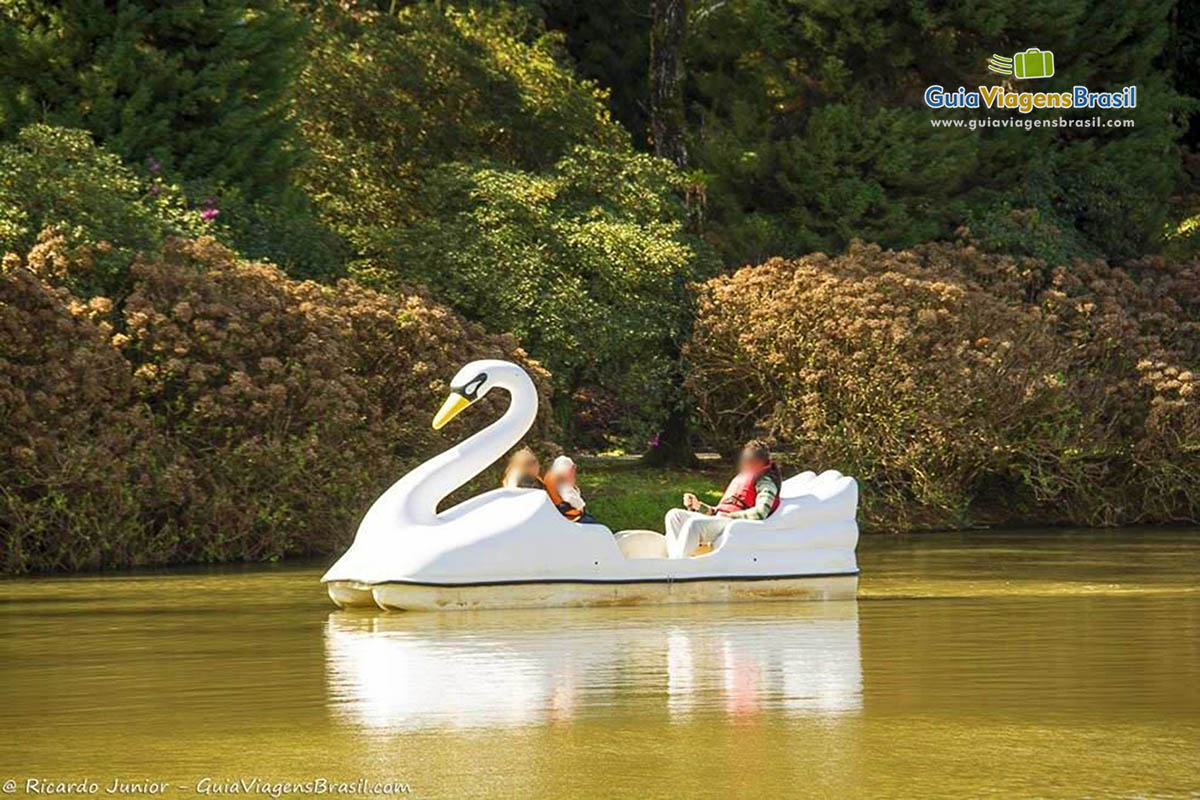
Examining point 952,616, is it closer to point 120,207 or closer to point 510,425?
point 510,425

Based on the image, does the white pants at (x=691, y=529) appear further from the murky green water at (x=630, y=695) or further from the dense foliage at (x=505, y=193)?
the dense foliage at (x=505, y=193)

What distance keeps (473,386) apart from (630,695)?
7166 millimetres

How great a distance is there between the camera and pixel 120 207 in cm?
2612

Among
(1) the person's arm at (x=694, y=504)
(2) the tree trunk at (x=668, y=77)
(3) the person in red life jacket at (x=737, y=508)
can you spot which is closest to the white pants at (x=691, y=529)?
(3) the person in red life jacket at (x=737, y=508)

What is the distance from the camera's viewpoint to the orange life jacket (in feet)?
60.7

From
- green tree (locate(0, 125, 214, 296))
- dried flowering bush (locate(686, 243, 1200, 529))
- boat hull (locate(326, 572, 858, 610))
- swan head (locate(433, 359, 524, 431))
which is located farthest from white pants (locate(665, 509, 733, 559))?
dried flowering bush (locate(686, 243, 1200, 529))

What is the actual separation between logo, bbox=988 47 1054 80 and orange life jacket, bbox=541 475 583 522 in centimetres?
2130

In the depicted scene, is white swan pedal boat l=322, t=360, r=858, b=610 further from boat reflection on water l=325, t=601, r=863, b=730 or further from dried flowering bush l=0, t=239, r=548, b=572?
dried flowering bush l=0, t=239, r=548, b=572

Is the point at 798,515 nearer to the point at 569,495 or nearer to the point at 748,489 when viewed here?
the point at 748,489

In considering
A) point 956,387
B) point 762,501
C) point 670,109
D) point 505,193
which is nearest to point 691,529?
point 762,501

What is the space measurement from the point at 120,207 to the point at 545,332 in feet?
21.1

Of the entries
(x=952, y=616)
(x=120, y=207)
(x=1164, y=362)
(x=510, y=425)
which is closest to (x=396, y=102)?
(x=120, y=207)

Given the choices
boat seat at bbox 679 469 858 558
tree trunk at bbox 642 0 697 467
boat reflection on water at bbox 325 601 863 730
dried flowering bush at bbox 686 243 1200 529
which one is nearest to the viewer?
boat reflection on water at bbox 325 601 863 730

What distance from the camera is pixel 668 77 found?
35.2 m
